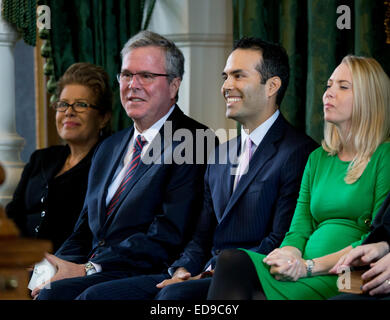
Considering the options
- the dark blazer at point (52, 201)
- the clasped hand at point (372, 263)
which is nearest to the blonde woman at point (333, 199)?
the clasped hand at point (372, 263)

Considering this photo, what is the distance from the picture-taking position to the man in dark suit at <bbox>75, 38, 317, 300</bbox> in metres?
2.45

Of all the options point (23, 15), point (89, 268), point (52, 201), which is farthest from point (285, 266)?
point (23, 15)

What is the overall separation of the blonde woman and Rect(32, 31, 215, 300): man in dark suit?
532 mm

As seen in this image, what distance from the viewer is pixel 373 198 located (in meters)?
2.21

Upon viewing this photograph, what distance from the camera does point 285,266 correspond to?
208cm

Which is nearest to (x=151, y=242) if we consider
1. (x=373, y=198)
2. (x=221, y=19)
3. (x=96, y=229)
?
(x=96, y=229)

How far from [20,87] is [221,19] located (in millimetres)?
3011

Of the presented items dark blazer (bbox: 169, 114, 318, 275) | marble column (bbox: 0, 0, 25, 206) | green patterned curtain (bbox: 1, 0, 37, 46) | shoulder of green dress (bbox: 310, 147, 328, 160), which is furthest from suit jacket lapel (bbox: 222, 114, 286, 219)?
marble column (bbox: 0, 0, 25, 206)

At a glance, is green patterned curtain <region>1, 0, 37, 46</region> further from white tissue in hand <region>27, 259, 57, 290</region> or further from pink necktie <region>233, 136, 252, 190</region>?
pink necktie <region>233, 136, 252, 190</region>

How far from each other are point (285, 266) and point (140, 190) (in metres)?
0.84

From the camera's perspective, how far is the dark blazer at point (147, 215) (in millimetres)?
2652

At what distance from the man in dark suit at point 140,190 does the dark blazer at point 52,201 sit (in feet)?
0.59

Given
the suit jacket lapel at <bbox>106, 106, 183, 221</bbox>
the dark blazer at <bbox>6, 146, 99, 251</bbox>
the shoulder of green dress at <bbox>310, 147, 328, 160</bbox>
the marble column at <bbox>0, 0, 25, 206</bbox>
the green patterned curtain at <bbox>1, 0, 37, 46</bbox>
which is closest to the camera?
the shoulder of green dress at <bbox>310, 147, 328, 160</bbox>
